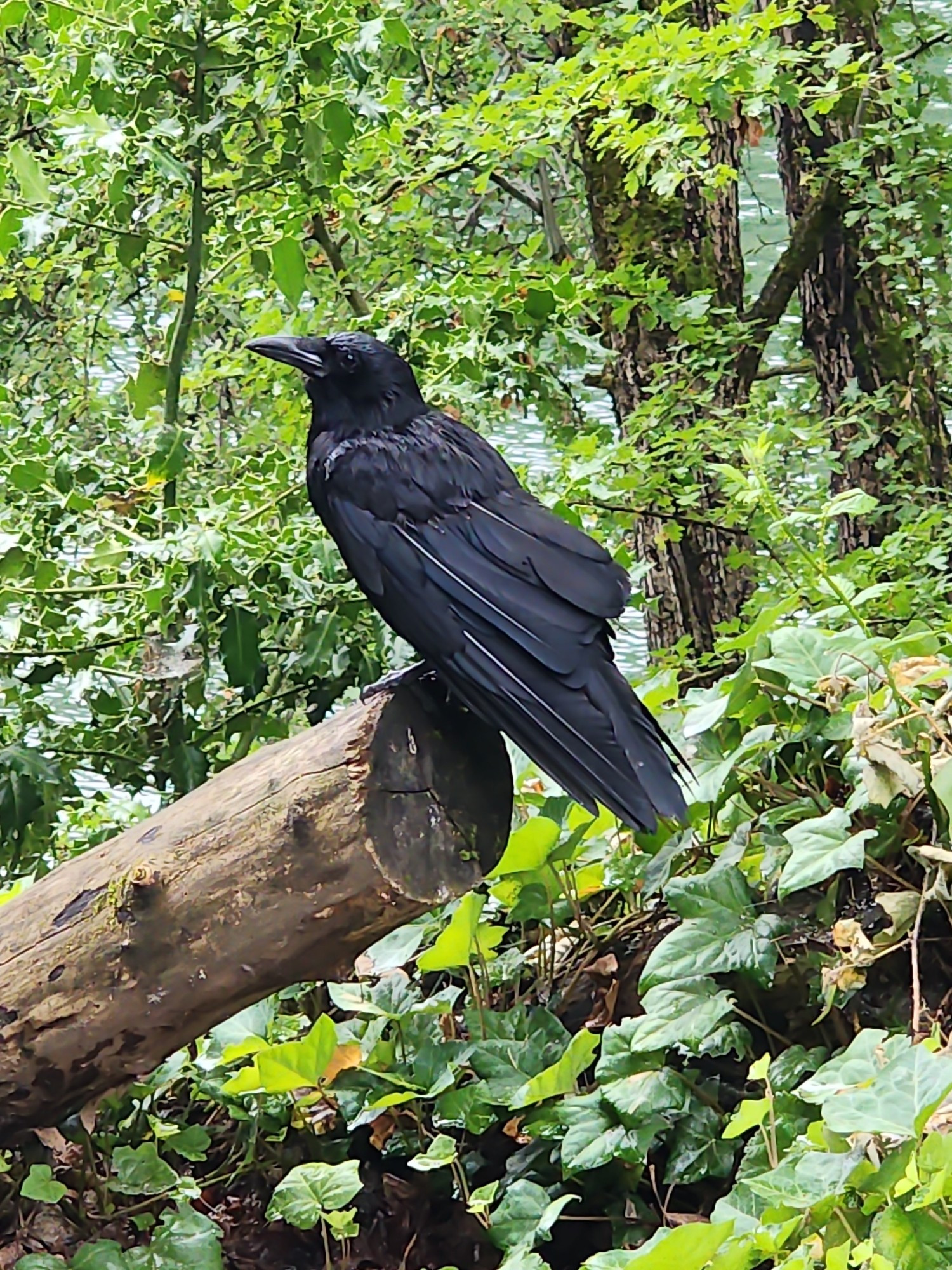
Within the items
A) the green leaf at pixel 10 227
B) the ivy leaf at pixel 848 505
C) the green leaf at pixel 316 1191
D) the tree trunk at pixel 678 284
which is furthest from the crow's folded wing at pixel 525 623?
the tree trunk at pixel 678 284

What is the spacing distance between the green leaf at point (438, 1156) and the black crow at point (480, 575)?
405 millimetres

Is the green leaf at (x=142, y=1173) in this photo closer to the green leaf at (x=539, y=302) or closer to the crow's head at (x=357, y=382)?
the crow's head at (x=357, y=382)

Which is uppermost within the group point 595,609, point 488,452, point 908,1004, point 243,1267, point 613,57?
point 613,57

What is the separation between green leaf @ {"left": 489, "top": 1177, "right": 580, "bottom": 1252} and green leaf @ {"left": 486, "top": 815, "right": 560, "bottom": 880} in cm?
35

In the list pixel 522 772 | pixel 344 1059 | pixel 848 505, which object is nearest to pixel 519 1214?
pixel 344 1059

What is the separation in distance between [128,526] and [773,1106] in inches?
56.9

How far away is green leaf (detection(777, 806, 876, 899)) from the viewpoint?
150 cm

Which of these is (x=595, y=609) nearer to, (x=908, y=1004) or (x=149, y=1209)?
(x=908, y=1004)

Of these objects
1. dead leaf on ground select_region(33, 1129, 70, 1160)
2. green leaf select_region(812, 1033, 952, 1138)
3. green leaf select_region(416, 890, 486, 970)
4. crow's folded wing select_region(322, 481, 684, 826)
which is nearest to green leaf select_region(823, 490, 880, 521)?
crow's folded wing select_region(322, 481, 684, 826)

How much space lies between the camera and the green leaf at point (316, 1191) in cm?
161

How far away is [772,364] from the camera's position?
486 cm

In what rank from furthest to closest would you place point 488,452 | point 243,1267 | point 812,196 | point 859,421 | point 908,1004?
point 812,196 < point 859,421 < point 488,452 < point 243,1267 < point 908,1004

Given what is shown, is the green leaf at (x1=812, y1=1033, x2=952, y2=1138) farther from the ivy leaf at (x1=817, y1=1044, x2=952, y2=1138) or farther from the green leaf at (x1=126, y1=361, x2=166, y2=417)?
the green leaf at (x1=126, y1=361, x2=166, y2=417)

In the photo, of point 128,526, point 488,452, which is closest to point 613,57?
point 488,452
